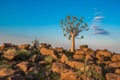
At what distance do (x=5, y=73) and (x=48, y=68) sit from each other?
15.2ft

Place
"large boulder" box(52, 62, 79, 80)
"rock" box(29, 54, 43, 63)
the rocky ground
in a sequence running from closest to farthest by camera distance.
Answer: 1. "large boulder" box(52, 62, 79, 80)
2. the rocky ground
3. "rock" box(29, 54, 43, 63)

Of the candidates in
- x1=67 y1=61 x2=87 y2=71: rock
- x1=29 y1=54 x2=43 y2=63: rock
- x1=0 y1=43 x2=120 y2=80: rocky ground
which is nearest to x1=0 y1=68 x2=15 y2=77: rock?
x1=0 y1=43 x2=120 y2=80: rocky ground

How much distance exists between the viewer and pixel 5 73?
21828 millimetres

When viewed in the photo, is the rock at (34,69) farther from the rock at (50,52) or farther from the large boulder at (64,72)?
the rock at (50,52)

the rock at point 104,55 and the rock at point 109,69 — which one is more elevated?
the rock at point 104,55

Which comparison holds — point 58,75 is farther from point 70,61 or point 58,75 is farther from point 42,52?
point 42,52

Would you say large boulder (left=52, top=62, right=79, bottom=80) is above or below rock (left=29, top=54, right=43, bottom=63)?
below

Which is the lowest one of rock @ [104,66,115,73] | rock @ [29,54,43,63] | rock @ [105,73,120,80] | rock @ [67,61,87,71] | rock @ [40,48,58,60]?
rock @ [105,73,120,80]

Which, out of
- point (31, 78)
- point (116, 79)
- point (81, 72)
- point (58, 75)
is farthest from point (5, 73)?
point (116, 79)

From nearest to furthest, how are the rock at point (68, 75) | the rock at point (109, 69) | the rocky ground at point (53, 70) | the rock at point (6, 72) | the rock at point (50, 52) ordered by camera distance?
the rock at point (68, 75)
the rocky ground at point (53, 70)
the rock at point (6, 72)
the rock at point (109, 69)
the rock at point (50, 52)

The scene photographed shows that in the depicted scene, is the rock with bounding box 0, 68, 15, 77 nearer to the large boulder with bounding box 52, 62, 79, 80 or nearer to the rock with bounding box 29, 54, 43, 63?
the large boulder with bounding box 52, 62, 79, 80

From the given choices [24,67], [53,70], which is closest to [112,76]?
[53,70]

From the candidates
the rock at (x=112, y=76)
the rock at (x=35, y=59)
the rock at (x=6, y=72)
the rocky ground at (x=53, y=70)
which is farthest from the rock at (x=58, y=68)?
the rock at (x=35, y=59)

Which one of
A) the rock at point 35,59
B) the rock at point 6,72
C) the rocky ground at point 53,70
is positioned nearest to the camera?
the rocky ground at point 53,70
